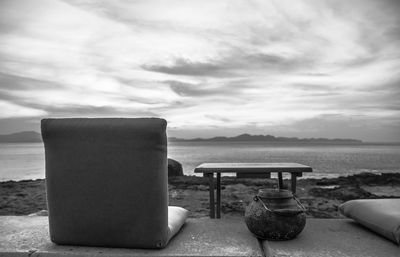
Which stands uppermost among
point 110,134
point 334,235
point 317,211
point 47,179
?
point 110,134

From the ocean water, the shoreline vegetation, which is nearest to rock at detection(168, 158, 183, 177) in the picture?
the shoreline vegetation

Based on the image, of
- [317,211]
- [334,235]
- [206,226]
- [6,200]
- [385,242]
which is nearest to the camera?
[385,242]

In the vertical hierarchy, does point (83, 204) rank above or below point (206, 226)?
above

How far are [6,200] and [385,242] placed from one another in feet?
35.2

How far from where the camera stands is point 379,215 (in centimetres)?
345

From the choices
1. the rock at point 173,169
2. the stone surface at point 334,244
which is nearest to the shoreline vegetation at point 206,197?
the rock at point 173,169

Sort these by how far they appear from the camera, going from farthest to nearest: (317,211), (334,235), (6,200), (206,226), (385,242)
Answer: (6,200), (317,211), (206,226), (334,235), (385,242)

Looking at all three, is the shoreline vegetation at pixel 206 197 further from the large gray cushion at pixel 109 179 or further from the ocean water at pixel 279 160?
the ocean water at pixel 279 160

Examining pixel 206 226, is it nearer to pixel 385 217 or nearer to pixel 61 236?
pixel 61 236

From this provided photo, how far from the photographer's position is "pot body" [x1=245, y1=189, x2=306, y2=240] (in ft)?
10.5

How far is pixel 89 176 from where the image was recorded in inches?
119

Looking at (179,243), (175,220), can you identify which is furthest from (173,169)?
(179,243)

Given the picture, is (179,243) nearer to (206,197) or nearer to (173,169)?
(206,197)

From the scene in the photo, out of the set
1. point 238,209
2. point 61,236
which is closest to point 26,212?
point 238,209
